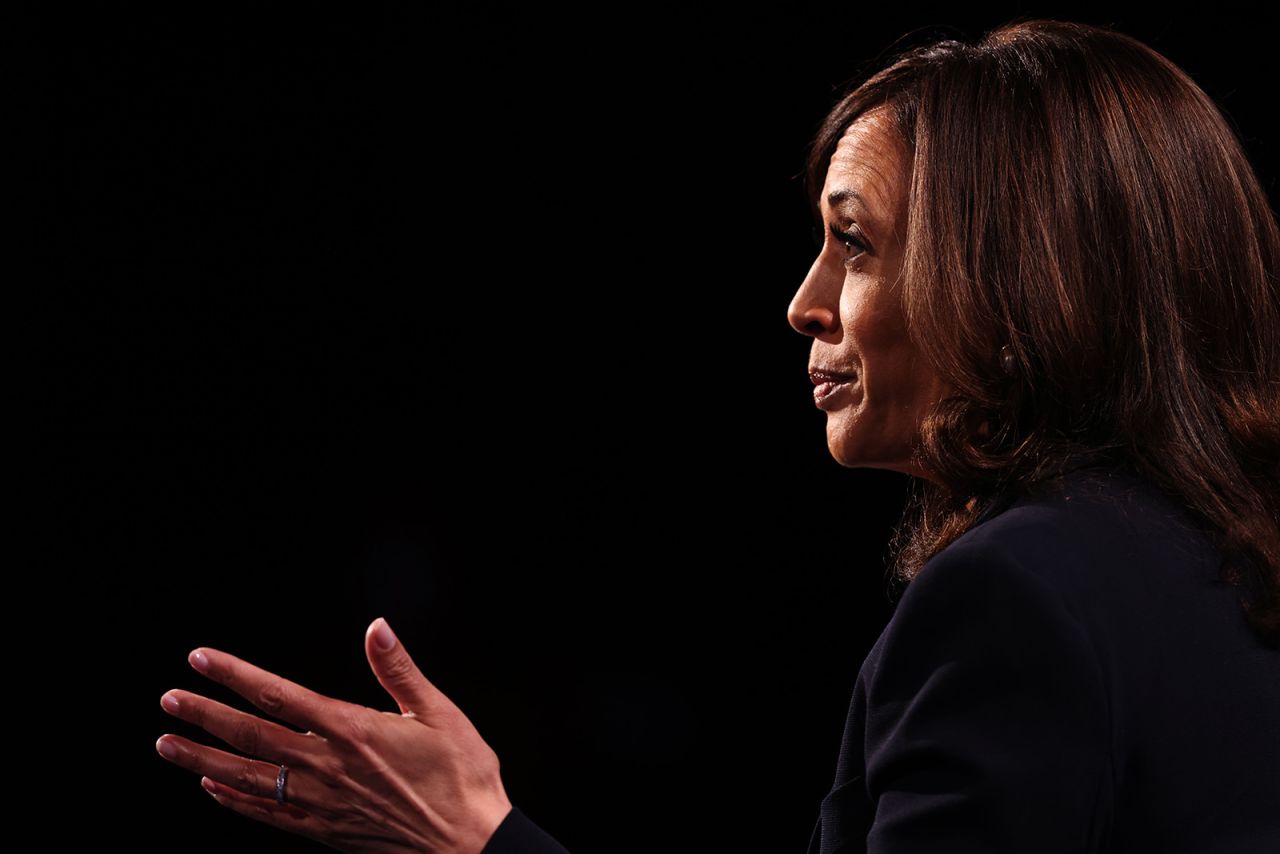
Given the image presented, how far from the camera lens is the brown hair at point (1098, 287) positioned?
996 mm

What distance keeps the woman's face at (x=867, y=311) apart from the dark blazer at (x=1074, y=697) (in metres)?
0.25

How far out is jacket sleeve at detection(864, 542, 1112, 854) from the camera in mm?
827

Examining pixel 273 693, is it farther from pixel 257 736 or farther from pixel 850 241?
pixel 850 241

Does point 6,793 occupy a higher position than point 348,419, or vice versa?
point 348,419

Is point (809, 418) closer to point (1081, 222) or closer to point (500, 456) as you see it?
point (500, 456)

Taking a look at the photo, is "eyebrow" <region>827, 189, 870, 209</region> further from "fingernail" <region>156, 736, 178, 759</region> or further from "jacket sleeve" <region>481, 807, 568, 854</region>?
"fingernail" <region>156, 736, 178, 759</region>

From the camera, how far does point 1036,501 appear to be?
939 mm

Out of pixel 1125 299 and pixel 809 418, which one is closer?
pixel 1125 299

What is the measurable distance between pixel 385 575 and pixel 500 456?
1.10 feet

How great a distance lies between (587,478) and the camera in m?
2.65

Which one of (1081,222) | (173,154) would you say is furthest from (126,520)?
(1081,222)

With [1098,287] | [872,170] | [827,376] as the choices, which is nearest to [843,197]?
[872,170]

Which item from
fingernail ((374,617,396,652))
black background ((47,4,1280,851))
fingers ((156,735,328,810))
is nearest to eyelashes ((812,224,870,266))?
fingernail ((374,617,396,652))

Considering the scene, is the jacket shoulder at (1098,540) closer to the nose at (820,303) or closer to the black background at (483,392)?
the nose at (820,303)
